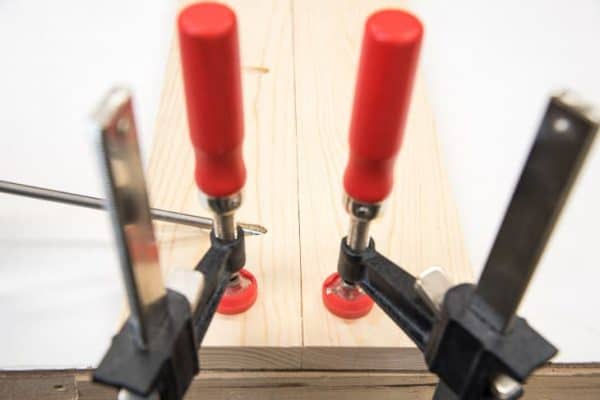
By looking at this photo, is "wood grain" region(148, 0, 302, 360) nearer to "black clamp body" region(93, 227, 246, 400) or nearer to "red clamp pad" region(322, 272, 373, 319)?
"red clamp pad" region(322, 272, 373, 319)

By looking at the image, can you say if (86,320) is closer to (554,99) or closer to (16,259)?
(16,259)

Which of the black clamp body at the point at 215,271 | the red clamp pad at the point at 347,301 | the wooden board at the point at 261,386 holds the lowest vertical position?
the wooden board at the point at 261,386

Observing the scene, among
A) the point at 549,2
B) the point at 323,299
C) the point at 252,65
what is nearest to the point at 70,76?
the point at 252,65

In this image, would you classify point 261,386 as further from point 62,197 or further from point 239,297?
point 62,197

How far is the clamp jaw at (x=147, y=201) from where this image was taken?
0.28 m

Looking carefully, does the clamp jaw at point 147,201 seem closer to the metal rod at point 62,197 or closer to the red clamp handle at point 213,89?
the red clamp handle at point 213,89

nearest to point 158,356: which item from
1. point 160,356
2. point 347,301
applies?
A: point 160,356

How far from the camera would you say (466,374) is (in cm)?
36

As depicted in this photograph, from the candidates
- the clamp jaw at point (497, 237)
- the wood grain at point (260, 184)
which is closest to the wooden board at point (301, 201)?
A: the wood grain at point (260, 184)

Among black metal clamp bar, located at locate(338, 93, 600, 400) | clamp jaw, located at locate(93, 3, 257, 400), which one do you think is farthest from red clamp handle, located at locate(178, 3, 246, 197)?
black metal clamp bar, located at locate(338, 93, 600, 400)

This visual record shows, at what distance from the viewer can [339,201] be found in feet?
2.05

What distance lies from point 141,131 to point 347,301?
1.22ft

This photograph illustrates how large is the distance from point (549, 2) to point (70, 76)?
79cm

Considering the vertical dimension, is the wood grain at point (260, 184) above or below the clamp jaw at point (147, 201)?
below
